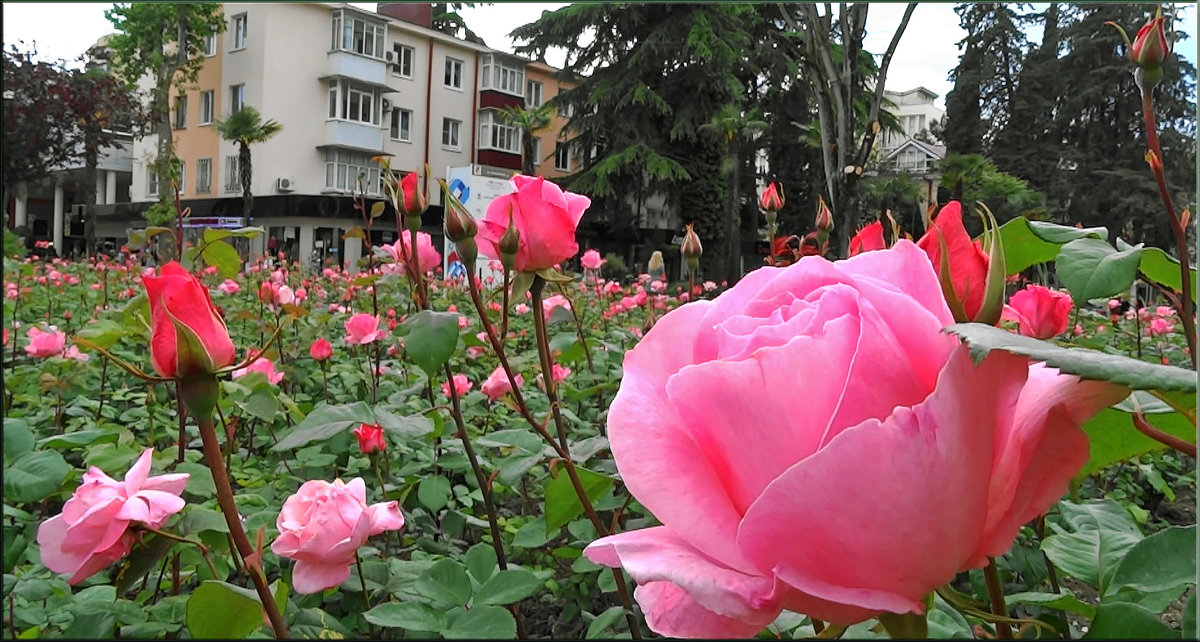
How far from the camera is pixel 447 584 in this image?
459 millimetres

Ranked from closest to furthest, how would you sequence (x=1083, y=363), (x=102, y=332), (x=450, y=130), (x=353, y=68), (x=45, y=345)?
(x=1083, y=363) → (x=102, y=332) → (x=45, y=345) → (x=450, y=130) → (x=353, y=68)

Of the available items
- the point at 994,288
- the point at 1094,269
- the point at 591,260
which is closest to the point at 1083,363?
the point at 994,288

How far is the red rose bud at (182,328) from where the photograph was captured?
1.01ft

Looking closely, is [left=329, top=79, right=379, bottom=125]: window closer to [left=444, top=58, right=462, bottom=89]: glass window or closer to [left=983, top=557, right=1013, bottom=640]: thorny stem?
[left=444, top=58, right=462, bottom=89]: glass window

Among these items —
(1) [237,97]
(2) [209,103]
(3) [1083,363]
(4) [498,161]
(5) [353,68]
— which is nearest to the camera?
(3) [1083,363]

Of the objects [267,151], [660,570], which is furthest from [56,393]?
[267,151]

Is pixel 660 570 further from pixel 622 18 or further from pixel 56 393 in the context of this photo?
pixel 622 18

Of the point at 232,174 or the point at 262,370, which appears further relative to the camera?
the point at 232,174

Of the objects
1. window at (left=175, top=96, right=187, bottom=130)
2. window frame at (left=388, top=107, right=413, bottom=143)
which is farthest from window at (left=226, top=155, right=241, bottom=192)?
window frame at (left=388, top=107, right=413, bottom=143)

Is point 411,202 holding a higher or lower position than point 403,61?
lower

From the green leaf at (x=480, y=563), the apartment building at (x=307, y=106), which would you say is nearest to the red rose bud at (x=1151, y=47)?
the green leaf at (x=480, y=563)

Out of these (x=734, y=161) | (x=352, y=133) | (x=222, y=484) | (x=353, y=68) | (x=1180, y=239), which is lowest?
(x=222, y=484)

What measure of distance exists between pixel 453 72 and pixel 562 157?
7.30 feet

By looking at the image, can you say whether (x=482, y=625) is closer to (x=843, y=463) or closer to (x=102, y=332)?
(x=843, y=463)
